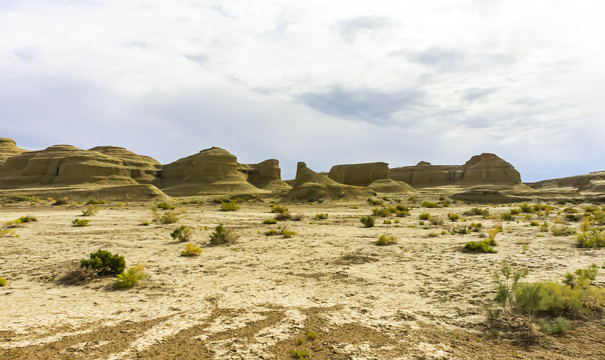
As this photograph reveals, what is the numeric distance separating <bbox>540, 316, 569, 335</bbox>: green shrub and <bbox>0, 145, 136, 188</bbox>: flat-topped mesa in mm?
86768

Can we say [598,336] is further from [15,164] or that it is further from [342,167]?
[15,164]

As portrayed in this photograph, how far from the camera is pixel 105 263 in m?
8.59

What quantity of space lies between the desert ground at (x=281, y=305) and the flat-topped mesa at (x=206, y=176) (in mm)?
66512

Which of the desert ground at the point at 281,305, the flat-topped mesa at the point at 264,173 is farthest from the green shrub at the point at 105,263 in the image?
the flat-topped mesa at the point at 264,173

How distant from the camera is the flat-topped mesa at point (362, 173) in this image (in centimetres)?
8394

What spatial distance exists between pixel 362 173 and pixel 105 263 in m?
79.3

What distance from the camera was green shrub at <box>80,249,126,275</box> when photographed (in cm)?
838

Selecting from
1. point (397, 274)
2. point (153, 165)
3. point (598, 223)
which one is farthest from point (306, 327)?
point (153, 165)

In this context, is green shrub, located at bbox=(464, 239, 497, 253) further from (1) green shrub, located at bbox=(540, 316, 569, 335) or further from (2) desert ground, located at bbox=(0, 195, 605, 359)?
(1) green shrub, located at bbox=(540, 316, 569, 335)

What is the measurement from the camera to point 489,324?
538 cm

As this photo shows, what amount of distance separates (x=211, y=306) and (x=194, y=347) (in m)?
1.70

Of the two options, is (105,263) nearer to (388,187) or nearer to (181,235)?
(181,235)

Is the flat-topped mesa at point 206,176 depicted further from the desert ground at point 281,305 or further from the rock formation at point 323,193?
the desert ground at point 281,305

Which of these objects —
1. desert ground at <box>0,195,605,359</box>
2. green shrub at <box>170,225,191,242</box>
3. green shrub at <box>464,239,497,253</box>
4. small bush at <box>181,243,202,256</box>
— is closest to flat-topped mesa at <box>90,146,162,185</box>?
green shrub at <box>170,225,191,242</box>
